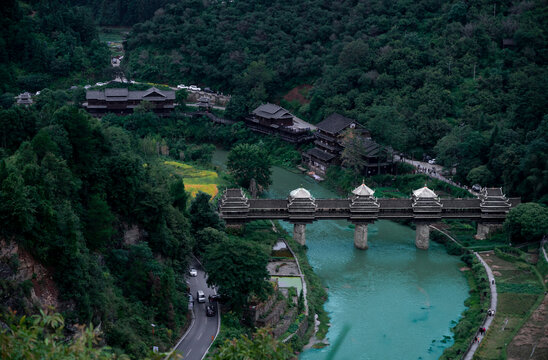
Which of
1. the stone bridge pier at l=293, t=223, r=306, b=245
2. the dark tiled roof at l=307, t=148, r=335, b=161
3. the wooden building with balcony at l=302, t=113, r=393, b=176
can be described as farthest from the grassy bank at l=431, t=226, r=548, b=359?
the dark tiled roof at l=307, t=148, r=335, b=161

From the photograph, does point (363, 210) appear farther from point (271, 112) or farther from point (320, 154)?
point (271, 112)

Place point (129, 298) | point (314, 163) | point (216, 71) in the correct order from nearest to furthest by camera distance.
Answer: point (129, 298) → point (314, 163) → point (216, 71)

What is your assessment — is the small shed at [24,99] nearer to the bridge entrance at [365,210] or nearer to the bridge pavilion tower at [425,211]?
the bridge entrance at [365,210]

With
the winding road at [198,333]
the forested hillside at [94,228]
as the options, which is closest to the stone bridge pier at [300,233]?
the forested hillside at [94,228]

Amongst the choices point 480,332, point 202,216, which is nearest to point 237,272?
point 202,216

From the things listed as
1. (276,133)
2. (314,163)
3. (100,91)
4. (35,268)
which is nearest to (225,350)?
(35,268)

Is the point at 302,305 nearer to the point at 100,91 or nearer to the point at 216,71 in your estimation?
the point at 100,91
